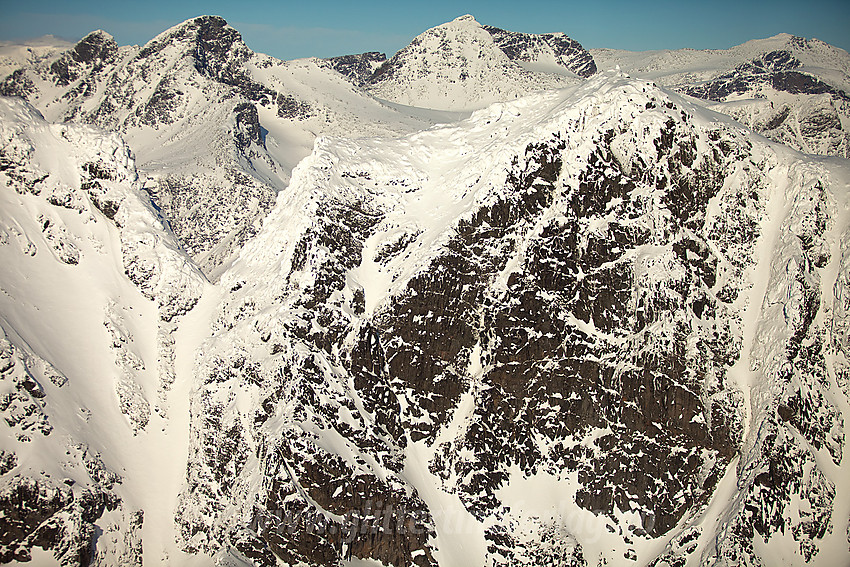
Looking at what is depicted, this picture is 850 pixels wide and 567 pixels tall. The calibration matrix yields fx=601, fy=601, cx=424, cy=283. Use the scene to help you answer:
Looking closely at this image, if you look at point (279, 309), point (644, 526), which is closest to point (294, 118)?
point (279, 309)

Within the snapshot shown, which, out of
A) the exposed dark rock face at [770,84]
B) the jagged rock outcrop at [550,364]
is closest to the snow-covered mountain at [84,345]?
the jagged rock outcrop at [550,364]

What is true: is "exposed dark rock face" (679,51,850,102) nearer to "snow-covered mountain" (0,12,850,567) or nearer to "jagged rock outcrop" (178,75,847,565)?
"jagged rock outcrop" (178,75,847,565)

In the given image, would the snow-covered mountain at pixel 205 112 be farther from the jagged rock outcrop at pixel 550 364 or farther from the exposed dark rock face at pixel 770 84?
the exposed dark rock face at pixel 770 84

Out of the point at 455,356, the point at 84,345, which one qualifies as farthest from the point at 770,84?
the point at 84,345

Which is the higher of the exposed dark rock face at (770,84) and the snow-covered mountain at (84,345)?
the exposed dark rock face at (770,84)

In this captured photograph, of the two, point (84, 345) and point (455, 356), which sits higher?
point (455, 356)

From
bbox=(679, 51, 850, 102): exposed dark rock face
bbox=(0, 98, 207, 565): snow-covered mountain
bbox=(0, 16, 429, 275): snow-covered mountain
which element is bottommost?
bbox=(0, 98, 207, 565): snow-covered mountain

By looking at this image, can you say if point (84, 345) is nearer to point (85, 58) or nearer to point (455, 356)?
point (455, 356)

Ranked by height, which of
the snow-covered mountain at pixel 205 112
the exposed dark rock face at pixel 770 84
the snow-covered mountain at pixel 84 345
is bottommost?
the snow-covered mountain at pixel 84 345

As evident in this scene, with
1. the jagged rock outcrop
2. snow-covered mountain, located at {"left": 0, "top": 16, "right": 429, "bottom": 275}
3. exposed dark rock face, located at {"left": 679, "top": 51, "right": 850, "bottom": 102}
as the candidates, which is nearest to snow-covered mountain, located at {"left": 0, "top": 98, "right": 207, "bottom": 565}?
the jagged rock outcrop
